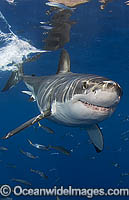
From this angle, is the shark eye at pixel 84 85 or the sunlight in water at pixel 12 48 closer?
the shark eye at pixel 84 85

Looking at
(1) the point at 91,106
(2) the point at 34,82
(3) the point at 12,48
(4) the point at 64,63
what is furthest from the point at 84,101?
(3) the point at 12,48

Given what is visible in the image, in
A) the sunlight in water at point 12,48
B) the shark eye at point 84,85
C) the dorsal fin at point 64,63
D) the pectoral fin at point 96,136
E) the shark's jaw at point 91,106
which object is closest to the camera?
the shark's jaw at point 91,106

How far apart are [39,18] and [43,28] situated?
2.74 feet

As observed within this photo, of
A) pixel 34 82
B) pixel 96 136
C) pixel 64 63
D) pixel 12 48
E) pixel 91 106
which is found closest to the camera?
pixel 91 106

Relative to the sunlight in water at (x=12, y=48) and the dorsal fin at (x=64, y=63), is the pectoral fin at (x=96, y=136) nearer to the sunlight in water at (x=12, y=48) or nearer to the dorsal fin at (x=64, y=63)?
the dorsal fin at (x=64, y=63)

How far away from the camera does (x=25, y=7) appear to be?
11.4 m

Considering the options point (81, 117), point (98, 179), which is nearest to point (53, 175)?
point (98, 179)

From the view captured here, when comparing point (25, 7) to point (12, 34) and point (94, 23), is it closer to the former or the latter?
point (12, 34)

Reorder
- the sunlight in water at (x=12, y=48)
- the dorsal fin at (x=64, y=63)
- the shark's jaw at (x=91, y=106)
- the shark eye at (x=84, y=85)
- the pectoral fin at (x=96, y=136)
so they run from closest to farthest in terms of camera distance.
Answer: the shark's jaw at (x=91, y=106)
the shark eye at (x=84, y=85)
the pectoral fin at (x=96, y=136)
the dorsal fin at (x=64, y=63)
the sunlight in water at (x=12, y=48)

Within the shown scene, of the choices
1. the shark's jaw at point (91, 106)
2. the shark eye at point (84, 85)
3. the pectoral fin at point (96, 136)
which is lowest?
the pectoral fin at point (96, 136)

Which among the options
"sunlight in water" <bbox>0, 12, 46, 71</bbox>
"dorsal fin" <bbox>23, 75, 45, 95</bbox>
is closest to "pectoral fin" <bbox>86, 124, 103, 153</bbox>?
"dorsal fin" <bbox>23, 75, 45, 95</bbox>

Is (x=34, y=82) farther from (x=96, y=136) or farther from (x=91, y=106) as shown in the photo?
(x=91, y=106)

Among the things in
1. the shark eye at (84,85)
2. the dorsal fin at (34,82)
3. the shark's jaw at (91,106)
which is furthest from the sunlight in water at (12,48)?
the shark eye at (84,85)

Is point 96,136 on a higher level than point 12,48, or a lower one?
lower
